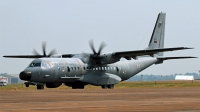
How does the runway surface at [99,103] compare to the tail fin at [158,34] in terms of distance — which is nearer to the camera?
the runway surface at [99,103]

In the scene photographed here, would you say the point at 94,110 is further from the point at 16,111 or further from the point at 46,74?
the point at 46,74

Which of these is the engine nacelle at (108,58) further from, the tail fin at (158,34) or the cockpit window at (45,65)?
the tail fin at (158,34)

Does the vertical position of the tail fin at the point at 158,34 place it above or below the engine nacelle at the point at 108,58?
above

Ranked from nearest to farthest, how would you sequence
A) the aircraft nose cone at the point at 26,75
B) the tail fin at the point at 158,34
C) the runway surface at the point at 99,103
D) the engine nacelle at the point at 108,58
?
the runway surface at the point at 99,103
the aircraft nose cone at the point at 26,75
the engine nacelle at the point at 108,58
the tail fin at the point at 158,34

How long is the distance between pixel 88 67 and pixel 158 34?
12.2 m

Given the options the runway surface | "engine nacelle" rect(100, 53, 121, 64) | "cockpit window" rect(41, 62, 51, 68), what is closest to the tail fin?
"engine nacelle" rect(100, 53, 121, 64)

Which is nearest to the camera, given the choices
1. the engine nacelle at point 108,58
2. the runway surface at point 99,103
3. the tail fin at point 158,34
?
the runway surface at point 99,103

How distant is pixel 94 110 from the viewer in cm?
1727

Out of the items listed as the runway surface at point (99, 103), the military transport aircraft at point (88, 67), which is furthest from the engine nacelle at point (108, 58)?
the runway surface at point (99, 103)

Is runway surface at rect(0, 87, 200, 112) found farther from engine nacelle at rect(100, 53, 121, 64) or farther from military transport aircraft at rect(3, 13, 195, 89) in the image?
engine nacelle at rect(100, 53, 121, 64)

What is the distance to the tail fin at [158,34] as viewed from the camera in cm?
5762

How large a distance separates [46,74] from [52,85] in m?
3.21

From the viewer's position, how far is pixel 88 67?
49781 mm

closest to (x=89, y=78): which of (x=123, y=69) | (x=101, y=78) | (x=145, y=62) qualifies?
(x=101, y=78)
